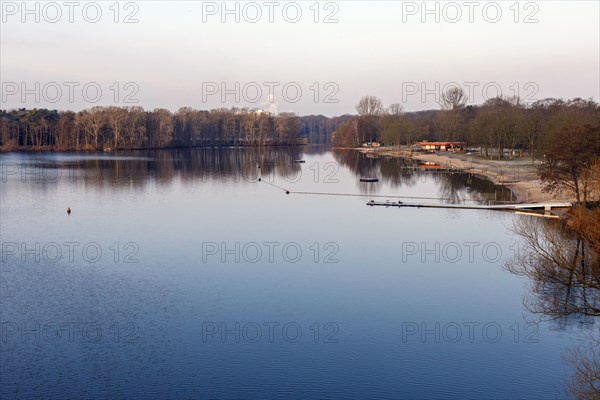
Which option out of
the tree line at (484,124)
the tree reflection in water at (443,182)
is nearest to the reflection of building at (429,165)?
the tree reflection in water at (443,182)

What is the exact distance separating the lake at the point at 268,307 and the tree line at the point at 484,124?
1785 centimetres

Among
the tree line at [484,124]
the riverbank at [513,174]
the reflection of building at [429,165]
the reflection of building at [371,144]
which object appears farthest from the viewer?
the reflection of building at [371,144]

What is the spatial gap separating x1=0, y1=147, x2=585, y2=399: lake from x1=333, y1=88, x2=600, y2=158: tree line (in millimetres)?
17855

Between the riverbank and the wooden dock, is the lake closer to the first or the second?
the wooden dock

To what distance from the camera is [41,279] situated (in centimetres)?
2247

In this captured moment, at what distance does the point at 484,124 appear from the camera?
3066 inches

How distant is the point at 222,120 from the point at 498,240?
123033 millimetres

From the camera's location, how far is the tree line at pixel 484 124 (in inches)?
2426

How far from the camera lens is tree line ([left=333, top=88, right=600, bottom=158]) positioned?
61.6m

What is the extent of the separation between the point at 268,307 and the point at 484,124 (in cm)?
6476

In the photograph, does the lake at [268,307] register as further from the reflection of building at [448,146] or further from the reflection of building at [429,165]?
the reflection of building at [448,146]

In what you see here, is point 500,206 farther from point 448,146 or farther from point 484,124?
point 448,146

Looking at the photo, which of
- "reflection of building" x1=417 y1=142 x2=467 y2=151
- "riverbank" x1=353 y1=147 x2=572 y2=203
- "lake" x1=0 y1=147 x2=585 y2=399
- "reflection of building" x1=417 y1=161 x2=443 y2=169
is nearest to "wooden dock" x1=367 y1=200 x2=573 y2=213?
"lake" x1=0 y1=147 x2=585 y2=399

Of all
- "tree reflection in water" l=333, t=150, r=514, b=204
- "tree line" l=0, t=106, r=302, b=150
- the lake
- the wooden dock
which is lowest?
the lake
